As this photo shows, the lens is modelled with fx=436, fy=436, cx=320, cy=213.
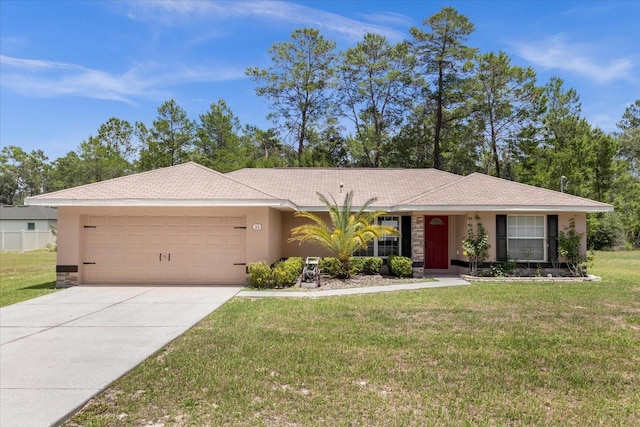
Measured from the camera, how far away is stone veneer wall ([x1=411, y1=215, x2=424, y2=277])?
15.9 metres

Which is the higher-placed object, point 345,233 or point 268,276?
point 345,233

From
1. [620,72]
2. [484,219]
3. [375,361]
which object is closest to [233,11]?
[484,219]

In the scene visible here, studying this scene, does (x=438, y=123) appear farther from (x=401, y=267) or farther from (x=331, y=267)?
(x=331, y=267)

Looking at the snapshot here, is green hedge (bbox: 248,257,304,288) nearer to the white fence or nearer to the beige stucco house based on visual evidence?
the beige stucco house

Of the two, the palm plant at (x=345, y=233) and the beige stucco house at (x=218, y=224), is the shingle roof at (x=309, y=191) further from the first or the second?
the palm plant at (x=345, y=233)

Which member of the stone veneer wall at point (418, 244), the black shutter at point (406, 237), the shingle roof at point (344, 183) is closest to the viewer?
the stone veneer wall at point (418, 244)

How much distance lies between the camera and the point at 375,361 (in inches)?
241

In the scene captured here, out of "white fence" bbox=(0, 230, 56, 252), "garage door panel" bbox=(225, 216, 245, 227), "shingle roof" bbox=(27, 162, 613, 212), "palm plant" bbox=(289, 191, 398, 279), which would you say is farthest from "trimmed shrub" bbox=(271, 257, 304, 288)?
"white fence" bbox=(0, 230, 56, 252)

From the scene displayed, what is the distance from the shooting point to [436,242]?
701 inches

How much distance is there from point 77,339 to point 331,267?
9092 millimetres

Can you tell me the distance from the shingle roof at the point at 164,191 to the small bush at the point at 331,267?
3.35 m

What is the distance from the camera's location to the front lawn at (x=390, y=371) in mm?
4484

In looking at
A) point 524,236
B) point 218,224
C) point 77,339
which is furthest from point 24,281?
point 524,236

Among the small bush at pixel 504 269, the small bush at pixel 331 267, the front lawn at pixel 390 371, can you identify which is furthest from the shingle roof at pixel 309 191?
the front lawn at pixel 390 371
